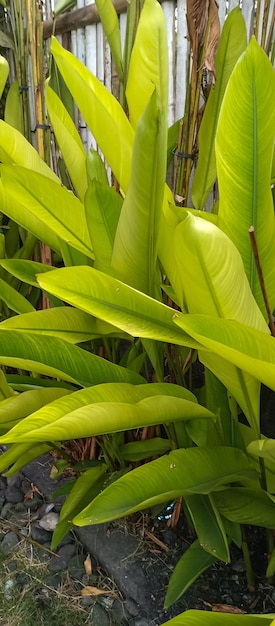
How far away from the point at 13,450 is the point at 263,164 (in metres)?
0.64

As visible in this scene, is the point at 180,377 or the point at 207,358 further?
the point at 180,377

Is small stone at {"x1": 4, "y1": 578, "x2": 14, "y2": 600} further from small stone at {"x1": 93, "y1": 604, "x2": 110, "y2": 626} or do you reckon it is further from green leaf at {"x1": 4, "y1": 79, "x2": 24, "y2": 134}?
green leaf at {"x1": 4, "y1": 79, "x2": 24, "y2": 134}

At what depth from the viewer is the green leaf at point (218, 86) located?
0.99 meters

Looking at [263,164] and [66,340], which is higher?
[263,164]

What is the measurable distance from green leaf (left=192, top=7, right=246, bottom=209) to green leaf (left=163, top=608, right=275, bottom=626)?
0.76 metres

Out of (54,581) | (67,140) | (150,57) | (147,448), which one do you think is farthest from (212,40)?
(54,581)

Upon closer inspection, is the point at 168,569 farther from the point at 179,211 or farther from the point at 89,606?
the point at 179,211

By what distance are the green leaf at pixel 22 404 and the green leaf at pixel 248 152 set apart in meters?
0.42

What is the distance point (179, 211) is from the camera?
72cm

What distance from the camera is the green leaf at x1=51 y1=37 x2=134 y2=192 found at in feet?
2.48

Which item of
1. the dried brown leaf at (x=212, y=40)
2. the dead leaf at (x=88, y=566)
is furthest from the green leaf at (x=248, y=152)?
the dead leaf at (x=88, y=566)

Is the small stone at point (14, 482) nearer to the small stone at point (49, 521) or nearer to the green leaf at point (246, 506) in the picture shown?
the small stone at point (49, 521)

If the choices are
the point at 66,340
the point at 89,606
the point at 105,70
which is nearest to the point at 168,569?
the point at 89,606

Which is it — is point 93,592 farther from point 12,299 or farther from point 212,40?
point 212,40
